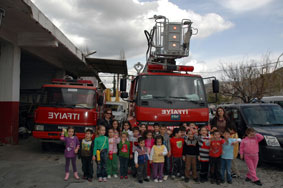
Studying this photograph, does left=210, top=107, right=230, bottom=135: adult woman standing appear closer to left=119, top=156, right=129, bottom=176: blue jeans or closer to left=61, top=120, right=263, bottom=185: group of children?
left=61, top=120, right=263, bottom=185: group of children

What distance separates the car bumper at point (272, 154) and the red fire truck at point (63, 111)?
200 inches

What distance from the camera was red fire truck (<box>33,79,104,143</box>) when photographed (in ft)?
27.7

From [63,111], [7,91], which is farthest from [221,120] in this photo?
[7,91]

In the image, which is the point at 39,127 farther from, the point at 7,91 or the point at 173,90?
the point at 173,90

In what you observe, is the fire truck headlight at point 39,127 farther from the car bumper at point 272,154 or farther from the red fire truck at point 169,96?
the car bumper at point 272,154

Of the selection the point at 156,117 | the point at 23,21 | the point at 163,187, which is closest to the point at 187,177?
the point at 163,187

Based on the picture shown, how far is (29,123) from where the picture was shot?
13.6 meters

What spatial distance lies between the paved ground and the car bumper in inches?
13.0

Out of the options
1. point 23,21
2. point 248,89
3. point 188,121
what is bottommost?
point 188,121

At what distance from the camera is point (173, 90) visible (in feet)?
24.6

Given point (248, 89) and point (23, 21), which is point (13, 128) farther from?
point (248, 89)

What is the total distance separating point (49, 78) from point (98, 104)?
9444 mm

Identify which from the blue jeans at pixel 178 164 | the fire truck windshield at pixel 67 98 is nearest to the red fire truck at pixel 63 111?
the fire truck windshield at pixel 67 98

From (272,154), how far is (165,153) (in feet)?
Result: 9.10
